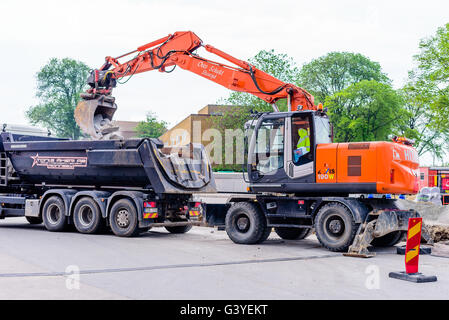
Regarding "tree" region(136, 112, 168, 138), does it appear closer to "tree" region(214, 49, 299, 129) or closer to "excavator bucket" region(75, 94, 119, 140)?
"tree" region(214, 49, 299, 129)

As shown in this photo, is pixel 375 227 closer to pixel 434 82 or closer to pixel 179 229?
pixel 179 229

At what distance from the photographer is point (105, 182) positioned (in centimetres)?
1602

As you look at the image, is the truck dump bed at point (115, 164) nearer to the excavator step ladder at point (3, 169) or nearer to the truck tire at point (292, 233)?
the excavator step ladder at point (3, 169)

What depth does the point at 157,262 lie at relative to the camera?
10422mm

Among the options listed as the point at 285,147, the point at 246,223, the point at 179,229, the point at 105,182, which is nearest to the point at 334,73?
the point at 179,229

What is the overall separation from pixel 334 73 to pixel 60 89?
35.7 metres

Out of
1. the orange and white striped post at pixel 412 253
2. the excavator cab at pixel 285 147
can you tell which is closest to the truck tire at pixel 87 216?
the excavator cab at pixel 285 147

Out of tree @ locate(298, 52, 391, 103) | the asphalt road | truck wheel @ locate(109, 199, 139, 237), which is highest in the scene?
tree @ locate(298, 52, 391, 103)

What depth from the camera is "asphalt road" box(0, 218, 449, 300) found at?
7668 millimetres

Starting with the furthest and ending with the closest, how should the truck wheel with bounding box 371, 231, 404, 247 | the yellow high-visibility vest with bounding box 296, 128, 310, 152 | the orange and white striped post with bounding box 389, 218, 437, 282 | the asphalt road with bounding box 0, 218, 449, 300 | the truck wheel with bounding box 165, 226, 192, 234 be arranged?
the truck wheel with bounding box 165, 226, 192, 234 < the truck wheel with bounding box 371, 231, 404, 247 < the yellow high-visibility vest with bounding box 296, 128, 310, 152 < the orange and white striped post with bounding box 389, 218, 437, 282 < the asphalt road with bounding box 0, 218, 449, 300

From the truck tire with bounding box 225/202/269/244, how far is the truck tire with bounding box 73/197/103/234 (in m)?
3.82

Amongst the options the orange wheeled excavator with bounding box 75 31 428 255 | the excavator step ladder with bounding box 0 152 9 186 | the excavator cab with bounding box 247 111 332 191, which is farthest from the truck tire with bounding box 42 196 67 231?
the excavator cab with bounding box 247 111 332 191

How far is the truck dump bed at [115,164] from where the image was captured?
14.8m

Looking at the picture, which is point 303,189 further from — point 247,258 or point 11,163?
point 11,163
